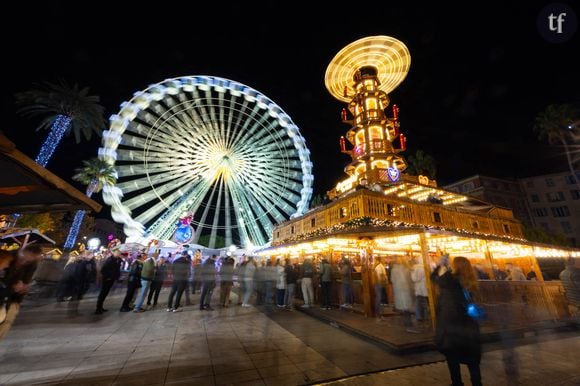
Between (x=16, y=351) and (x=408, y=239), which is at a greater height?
(x=408, y=239)

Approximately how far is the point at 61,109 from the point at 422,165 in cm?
4961

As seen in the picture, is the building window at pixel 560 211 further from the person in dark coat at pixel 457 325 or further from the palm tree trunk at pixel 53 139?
the palm tree trunk at pixel 53 139

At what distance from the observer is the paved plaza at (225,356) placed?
4188mm

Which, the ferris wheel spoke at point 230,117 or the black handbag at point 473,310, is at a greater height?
the ferris wheel spoke at point 230,117

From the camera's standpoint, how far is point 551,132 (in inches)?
1366

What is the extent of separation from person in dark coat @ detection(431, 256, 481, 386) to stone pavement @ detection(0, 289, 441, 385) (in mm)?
1680

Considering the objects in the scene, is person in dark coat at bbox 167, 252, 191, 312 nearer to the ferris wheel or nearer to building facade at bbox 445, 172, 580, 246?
the ferris wheel

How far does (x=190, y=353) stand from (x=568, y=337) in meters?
10.3

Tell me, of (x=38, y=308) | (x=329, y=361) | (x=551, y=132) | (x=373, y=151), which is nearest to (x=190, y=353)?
(x=329, y=361)

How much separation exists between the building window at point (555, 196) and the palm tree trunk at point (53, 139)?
78.6 meters

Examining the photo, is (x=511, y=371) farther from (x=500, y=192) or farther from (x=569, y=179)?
(x=569, y=179)

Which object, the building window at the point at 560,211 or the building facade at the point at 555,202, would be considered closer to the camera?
the building facade at the point at 555,202

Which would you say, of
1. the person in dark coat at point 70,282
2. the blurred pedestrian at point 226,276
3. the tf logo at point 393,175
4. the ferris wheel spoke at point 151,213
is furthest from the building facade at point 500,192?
the person in dark coat at point 70,282

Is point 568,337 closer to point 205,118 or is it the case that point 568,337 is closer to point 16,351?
point 16,351
